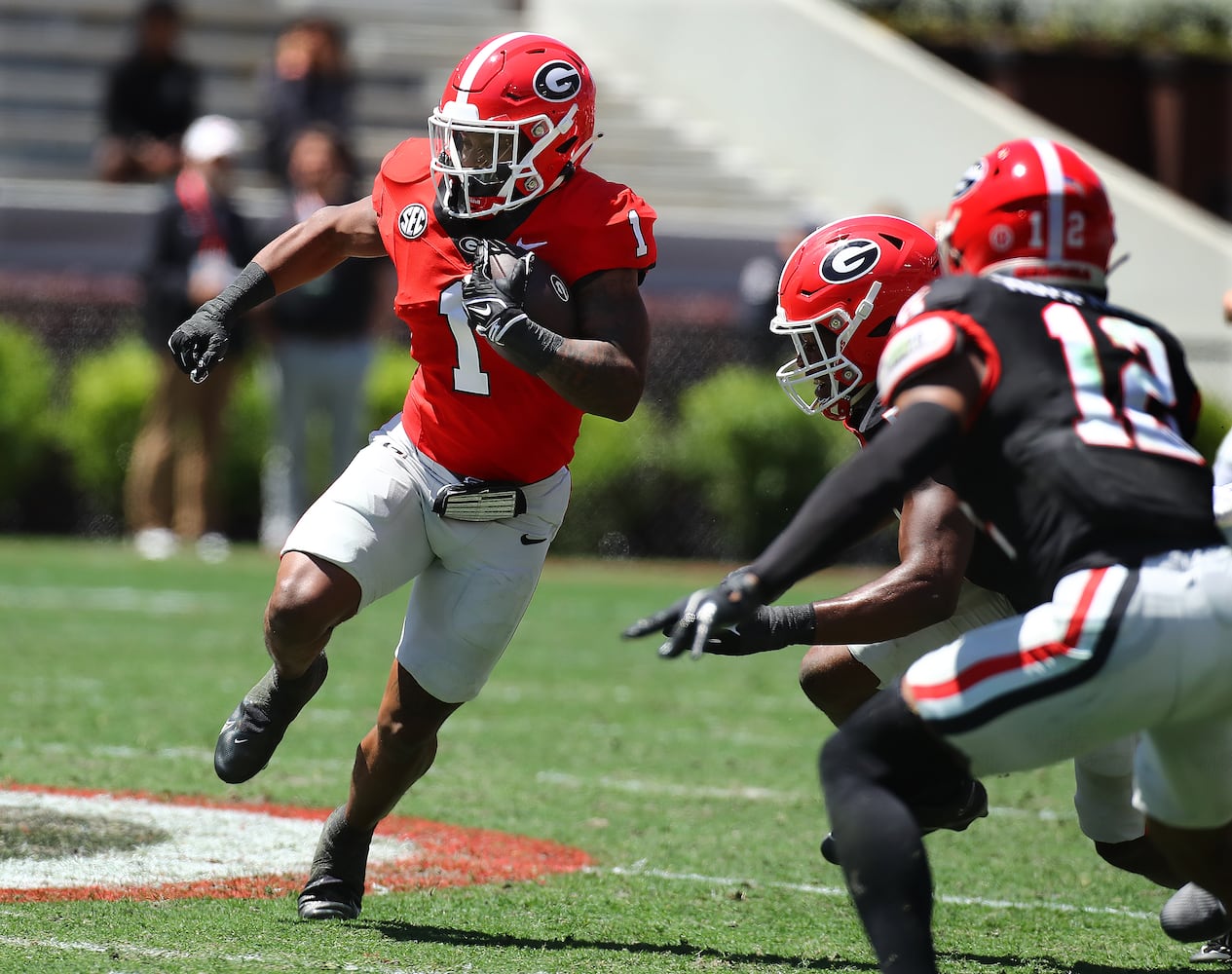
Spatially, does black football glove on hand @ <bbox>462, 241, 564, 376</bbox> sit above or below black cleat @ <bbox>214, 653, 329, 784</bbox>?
above

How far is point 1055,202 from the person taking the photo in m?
3.41

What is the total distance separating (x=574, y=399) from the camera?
4.21 metres

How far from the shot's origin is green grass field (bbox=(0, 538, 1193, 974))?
13.5 feet

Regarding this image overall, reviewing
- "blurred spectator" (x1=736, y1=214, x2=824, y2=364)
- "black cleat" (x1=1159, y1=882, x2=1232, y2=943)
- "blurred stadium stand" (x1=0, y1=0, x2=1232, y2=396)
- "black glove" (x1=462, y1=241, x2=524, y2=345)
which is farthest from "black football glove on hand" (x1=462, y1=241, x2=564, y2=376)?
"blurred stadium stand" (x1=0, y1=0, x2=1232, y2=396)

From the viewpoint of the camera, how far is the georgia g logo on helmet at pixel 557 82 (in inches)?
→ 176

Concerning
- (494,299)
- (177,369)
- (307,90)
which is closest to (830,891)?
(494,299)

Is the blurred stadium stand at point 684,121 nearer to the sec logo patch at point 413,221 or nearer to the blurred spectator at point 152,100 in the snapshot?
the blurred spectator at point 152,100

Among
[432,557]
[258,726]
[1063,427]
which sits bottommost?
[258,726]

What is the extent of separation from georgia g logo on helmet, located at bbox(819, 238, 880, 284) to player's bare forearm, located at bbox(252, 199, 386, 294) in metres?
1.19

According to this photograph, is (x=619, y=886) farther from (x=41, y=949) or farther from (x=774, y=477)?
(x=774, y=477)

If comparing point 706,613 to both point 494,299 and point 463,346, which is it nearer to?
point 494,299

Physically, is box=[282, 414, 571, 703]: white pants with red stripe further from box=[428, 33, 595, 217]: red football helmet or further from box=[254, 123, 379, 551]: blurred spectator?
box=[254, 123, 379, 551]: blurred spectator

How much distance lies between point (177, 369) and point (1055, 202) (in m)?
9.29

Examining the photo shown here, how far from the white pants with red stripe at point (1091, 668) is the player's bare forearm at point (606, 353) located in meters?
1.20
